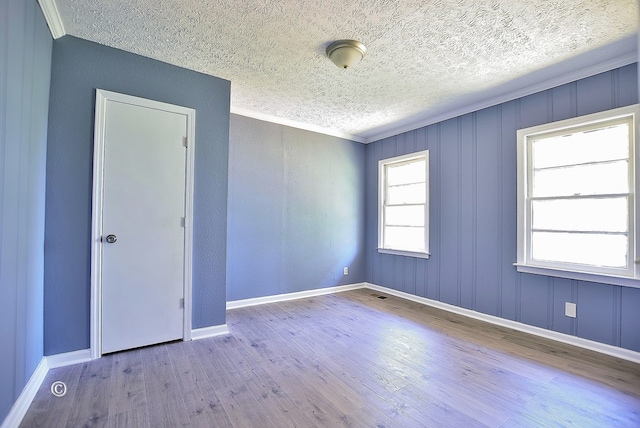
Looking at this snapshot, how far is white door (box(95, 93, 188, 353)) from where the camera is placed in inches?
95.3

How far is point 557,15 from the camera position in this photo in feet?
6.57

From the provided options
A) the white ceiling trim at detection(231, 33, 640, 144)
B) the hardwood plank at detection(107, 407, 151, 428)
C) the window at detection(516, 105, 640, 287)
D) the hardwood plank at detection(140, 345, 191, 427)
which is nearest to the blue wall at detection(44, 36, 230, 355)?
the hardwood plank at detection(140, 345, 191, 427)

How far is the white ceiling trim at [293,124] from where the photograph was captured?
385 cm

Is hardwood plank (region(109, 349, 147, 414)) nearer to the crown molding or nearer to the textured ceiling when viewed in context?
the textured ceiling

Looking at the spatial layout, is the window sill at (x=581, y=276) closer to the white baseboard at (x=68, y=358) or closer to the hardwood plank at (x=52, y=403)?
the hardwood plank at (x=52, y=403)

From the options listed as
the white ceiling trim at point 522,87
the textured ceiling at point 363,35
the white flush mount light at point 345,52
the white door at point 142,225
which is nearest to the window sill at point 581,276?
the white ceiling trim at point 522,87

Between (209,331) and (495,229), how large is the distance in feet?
10.7

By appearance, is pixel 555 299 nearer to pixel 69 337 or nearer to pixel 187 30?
pixel 187 30

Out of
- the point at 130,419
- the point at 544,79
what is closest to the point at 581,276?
the point at 544,79

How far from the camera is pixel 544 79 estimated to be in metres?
2.89

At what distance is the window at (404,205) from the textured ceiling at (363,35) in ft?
4.39

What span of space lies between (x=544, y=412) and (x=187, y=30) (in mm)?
3552

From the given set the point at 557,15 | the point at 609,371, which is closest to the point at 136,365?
the point at 609,371

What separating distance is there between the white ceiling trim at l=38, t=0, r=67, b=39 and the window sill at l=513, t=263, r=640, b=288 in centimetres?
449
